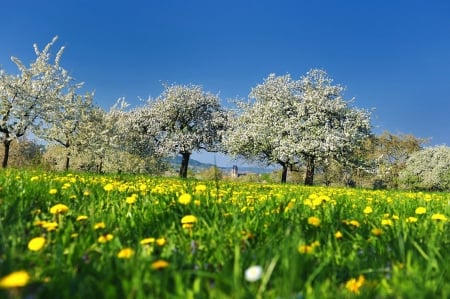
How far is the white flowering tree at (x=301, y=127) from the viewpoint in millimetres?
37844

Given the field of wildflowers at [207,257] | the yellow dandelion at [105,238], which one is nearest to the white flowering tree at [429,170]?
the field of wildflowers at [207,257]

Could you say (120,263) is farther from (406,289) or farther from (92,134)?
(92,134)

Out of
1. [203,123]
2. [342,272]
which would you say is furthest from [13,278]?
[203,123]

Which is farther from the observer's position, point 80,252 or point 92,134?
point 92,134

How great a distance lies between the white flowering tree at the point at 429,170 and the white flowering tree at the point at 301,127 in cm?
2480

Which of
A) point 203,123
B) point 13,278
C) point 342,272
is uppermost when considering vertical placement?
point 203,123

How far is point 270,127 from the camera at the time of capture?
40.9 metres

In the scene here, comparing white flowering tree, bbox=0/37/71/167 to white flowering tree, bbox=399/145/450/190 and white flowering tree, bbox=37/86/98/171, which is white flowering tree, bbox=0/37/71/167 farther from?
white flowering tree, bbox=399/145/450/190

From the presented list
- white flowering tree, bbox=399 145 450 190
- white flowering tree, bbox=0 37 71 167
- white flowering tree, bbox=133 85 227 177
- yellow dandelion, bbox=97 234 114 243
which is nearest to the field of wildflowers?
yellow dandelion, bbox=97 234 114 243

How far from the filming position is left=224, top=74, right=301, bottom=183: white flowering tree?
130 feet

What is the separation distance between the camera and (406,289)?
1.87 meters

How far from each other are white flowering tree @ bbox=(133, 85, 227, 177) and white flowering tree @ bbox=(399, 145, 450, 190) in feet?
97.1

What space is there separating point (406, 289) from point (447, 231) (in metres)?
2.30

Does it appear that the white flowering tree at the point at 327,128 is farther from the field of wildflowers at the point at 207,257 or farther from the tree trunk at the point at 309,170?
the field of wildflowers at the point at 207,257
